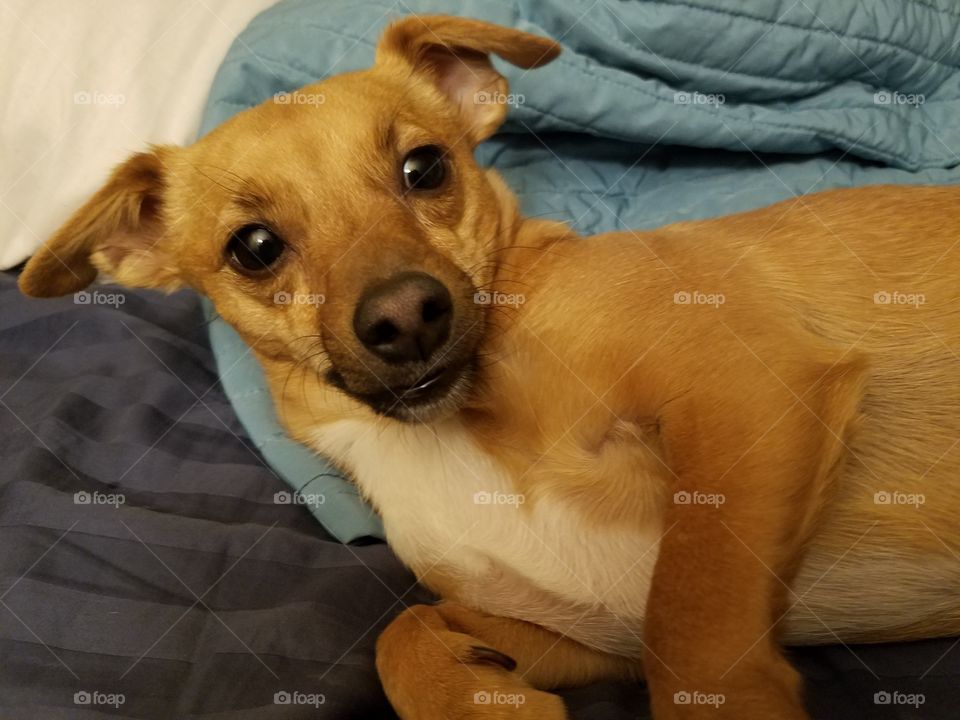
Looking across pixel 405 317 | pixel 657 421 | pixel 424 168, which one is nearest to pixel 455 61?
pixel 424 168

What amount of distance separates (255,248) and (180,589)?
899 millimetres

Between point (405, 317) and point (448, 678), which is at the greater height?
point (405, 317)

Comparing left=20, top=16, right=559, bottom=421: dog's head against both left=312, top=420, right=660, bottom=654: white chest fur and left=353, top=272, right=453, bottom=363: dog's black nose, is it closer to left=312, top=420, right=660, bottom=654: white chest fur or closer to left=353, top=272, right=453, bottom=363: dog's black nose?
left=353, top=272, right=453, bottom=363: dog's black nose

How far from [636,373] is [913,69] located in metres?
2.07

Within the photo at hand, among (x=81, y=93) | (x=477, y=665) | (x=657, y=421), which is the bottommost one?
(x=477, y=665)

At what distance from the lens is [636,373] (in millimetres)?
1628

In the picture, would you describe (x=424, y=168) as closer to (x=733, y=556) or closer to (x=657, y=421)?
(x=657, y=421)

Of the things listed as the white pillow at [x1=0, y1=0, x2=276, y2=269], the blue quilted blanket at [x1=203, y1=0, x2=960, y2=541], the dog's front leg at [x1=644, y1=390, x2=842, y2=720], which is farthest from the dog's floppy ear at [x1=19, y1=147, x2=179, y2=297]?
the dog's front leg at [x1=644, y1=390, x2=842, y2=720]

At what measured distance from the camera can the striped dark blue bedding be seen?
1.61 metres

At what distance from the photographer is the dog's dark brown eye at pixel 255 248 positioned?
6.45ft

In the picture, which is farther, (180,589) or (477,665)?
(180,589)

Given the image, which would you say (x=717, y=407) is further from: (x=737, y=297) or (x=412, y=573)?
(x=412, y=573)

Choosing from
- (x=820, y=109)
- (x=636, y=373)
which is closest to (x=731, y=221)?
(x=636, y=373)

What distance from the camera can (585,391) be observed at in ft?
5.55
